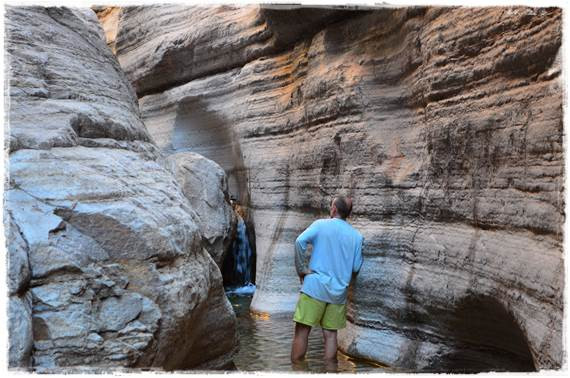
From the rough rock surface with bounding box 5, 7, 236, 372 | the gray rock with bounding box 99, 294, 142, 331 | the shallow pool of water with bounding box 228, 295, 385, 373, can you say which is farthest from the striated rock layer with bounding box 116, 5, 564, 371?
the gray rock with bounding box 99, 294, 142, 331

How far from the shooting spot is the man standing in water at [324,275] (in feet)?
19.7

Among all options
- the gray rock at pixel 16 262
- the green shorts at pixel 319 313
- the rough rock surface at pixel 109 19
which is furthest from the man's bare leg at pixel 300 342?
the rough rock surface at pixel 109 19

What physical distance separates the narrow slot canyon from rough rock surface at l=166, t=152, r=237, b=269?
1155 millimetres

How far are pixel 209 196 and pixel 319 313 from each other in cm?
535

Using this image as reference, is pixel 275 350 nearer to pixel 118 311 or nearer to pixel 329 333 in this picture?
pixel 329 333

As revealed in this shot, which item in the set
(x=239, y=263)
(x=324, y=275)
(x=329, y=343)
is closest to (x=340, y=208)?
(x=324, y=275)

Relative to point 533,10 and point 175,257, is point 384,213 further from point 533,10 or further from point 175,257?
point 175,257

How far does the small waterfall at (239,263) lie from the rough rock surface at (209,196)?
1458 mm

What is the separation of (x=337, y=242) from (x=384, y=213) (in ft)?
3.92

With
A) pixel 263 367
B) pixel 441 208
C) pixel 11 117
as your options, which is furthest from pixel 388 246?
pixel 11 117

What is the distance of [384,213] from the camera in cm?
703

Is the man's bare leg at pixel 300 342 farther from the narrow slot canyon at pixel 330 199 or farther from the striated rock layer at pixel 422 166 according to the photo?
the striated rock layer at pixel 422 166

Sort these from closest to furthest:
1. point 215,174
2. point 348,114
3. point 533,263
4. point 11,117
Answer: point 11,117, point 533,263, point 348,114, point 215,174

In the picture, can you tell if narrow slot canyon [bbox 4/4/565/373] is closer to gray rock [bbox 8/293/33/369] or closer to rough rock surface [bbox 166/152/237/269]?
gray rock [bbox 8/293/33/369]
